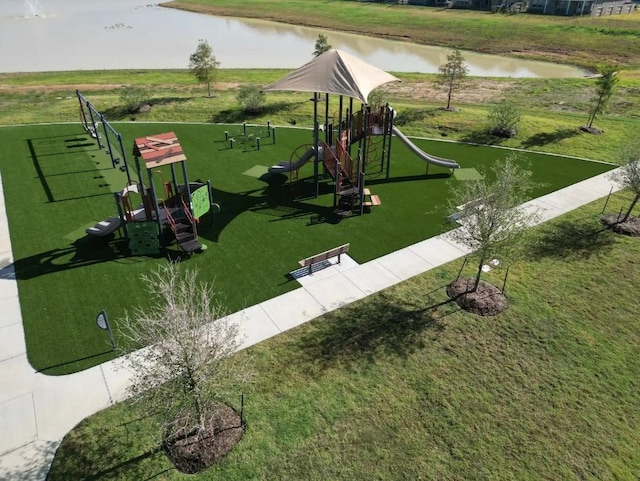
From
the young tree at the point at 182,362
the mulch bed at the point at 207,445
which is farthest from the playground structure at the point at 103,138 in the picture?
the mulch bed at the point at 207,445

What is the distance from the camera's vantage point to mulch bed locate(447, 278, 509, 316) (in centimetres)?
1358

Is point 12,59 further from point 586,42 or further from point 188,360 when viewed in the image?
point 586,42

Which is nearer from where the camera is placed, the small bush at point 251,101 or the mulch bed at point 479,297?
the mulch bed at point 479,297

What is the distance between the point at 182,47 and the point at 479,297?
65.7 metres

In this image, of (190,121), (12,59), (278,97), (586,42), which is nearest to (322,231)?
(190,121)

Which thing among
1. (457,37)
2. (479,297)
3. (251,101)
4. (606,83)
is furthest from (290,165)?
(457,37)

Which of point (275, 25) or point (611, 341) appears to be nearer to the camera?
point (611, 341)

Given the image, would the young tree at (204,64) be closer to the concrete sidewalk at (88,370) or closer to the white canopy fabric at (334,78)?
the white canopy fabric at (334,78)

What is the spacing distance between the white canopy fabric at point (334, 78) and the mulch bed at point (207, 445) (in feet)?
41.7

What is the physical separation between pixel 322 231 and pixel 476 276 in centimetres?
613

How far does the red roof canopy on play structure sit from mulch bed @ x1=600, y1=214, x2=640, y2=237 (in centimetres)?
1728

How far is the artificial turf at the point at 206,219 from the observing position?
1352cm

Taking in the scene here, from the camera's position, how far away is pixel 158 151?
50.0 feet

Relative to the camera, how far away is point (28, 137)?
88.0 ft
